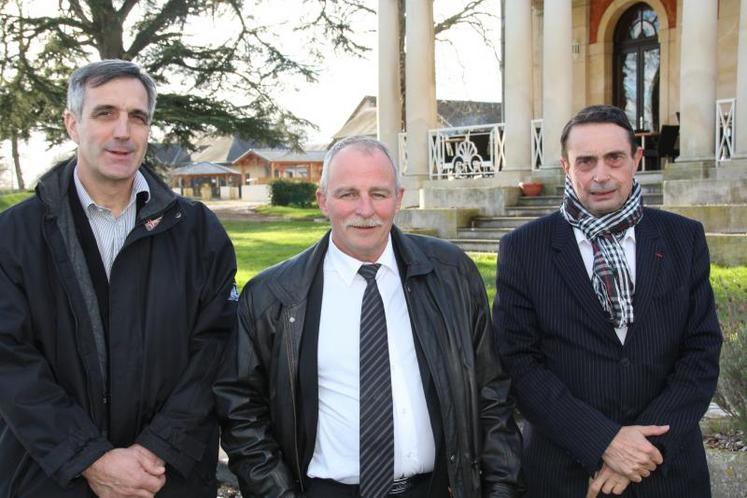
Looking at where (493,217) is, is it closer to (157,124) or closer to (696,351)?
(696,351)

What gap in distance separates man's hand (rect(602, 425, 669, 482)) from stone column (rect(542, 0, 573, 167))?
37.4ft

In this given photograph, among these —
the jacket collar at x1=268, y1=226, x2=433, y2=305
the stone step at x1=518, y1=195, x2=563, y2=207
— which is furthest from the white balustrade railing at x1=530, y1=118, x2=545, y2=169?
the jacket collar at x1=268, y1=226, x2=433, y2=305

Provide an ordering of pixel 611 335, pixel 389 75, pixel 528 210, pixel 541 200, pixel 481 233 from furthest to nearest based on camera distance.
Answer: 1. pixel 389 75
2. pixel 541 200
3. pixel 528 210
4. pixel 481 233
5. pixel 611 335

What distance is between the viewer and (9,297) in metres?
2.58

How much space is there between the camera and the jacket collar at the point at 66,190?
8.98 ft

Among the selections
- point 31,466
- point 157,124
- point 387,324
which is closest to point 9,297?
point 31,466

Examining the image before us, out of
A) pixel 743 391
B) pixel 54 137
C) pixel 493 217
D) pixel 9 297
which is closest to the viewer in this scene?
pixel 9 297

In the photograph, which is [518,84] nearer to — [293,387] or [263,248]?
[263,248]

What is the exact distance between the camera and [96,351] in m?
2.66

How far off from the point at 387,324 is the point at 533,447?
0.83m

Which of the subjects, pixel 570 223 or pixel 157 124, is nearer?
pixel 570 223

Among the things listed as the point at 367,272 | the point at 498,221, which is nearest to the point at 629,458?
the point at 367,272

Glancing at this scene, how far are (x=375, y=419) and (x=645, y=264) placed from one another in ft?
3.75

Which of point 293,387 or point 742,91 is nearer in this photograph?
point 293,387
